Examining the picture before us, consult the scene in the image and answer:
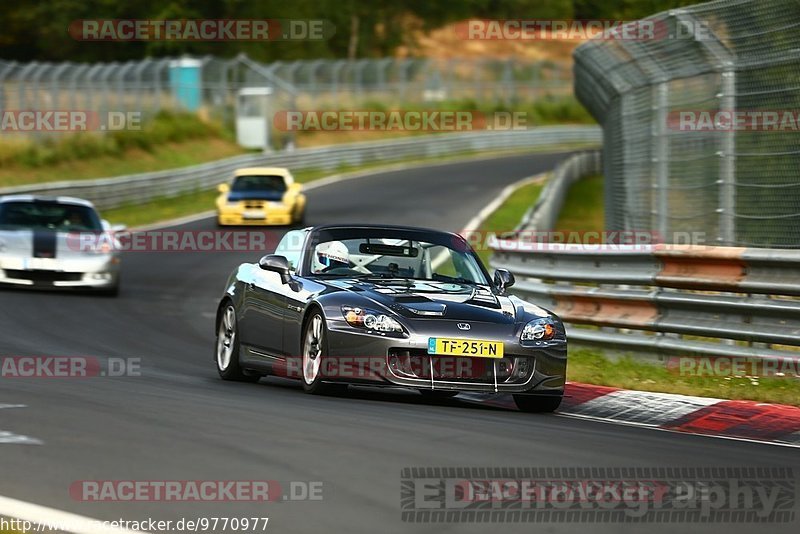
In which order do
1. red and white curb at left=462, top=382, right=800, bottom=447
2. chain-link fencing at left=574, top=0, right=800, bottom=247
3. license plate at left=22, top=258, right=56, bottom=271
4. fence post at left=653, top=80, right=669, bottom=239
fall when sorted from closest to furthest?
1. red and white curb at left=462, top=382, right=800, bottom=447
2. chain-link fencing at left=574, top=0, right=800, bottom=247
3. fence post at left=653, top=80, right=669, bottom=239
4. license plate at left=22, top=258, right=56, bottom=271

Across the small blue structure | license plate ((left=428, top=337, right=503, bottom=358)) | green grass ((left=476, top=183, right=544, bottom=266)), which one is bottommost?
green grass ((left=476, top=183, right=544, bottom=266))

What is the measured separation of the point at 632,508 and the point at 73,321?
432 inches

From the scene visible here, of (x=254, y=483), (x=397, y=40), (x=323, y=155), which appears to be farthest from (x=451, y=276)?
(x=397, y=40)

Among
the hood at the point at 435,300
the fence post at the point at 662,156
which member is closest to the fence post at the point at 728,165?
the fence post at the point at 662,156

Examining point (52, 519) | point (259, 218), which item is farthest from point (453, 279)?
point (259, 218)

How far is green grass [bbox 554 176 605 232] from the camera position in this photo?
2752cm

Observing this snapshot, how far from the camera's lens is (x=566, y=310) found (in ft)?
43.6

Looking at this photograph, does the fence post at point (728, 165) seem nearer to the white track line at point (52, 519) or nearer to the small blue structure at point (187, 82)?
the white track line at point (52, 519)

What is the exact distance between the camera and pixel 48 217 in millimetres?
19562

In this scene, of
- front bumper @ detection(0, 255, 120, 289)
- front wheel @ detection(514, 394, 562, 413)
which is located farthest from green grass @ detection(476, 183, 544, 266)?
front wheel @ detection(514, 394, 562, 413)

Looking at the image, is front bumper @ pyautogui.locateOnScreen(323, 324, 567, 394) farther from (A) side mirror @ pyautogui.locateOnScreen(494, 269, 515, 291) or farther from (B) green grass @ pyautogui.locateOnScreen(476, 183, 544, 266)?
(B) green grass @ pyautogui.locateOnScreen(476, 183, 544, 266)

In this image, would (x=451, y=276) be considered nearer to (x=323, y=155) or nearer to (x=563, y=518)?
(x=563, y=518)

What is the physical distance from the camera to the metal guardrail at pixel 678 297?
10555 millimetres

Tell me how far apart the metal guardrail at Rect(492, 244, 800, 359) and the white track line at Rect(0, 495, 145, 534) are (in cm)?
617
